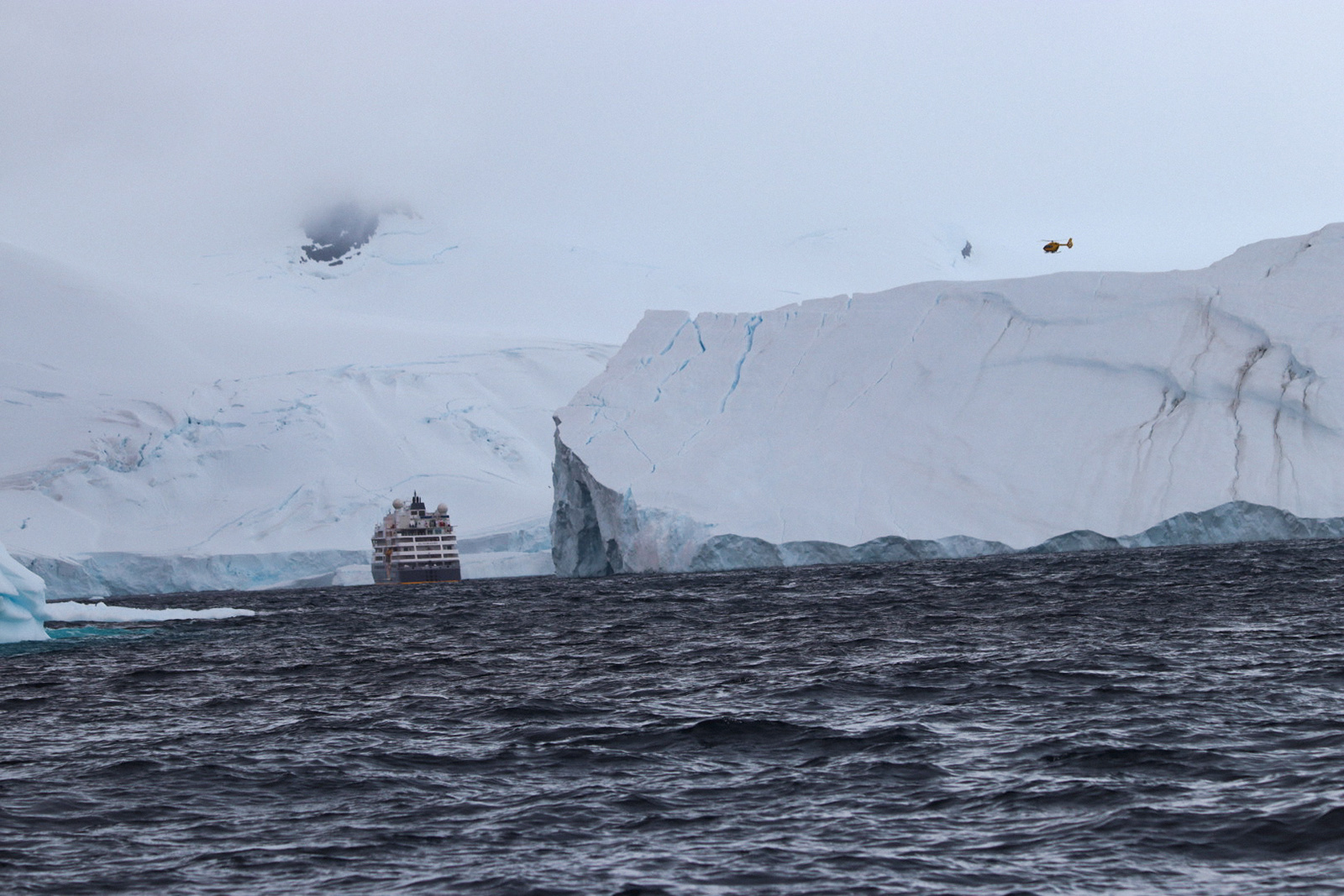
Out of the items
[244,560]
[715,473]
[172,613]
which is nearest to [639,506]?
[715,473]

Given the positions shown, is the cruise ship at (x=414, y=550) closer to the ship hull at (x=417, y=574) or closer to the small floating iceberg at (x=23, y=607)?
the ship hull at (x=417, y=574)

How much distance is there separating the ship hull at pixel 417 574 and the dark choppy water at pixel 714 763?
2819 centimetres

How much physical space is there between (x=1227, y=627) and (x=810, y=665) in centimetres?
425

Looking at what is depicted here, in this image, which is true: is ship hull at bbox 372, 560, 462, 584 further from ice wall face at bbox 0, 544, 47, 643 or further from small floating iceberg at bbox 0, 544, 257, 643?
ice wall face at bbox 0, 544, 47, 643

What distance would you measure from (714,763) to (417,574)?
36.8m

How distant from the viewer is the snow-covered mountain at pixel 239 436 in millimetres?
48500

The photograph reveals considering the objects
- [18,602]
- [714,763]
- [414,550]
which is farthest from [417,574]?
[714,763]

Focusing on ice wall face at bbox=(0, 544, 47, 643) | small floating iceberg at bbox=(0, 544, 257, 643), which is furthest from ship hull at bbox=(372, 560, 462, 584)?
ice wall face at bbox=(0, 544, 47, 643)

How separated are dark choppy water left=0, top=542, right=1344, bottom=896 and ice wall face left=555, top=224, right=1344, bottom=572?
1274cm

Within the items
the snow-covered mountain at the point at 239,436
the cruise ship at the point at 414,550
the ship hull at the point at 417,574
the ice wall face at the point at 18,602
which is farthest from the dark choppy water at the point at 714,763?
the snow-covered mountain at the point at 239,436

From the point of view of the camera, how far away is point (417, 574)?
43688 millimetres

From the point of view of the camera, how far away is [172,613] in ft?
75.1

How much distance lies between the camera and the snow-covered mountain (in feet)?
159

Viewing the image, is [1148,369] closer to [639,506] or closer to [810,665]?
[639,506]
